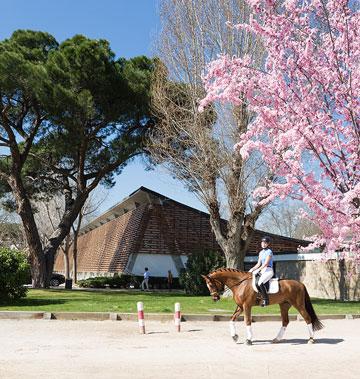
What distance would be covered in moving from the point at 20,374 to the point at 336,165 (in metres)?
5.85

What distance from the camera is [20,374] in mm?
7246

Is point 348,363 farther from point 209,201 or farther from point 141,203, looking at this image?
point 141,203

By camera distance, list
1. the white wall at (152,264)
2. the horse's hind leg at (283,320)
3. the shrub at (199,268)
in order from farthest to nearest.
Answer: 1. the white wall at (152,264)
2. the shrub at (199,268)
3. the horse's hind leg at (283,320)

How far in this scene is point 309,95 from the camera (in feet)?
29.1

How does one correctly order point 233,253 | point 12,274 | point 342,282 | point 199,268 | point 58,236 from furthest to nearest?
point 58,236, point 199,268, point 342,282, point 233,253, point 12,274

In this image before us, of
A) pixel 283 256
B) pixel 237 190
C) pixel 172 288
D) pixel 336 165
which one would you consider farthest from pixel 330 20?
pixel 172 288

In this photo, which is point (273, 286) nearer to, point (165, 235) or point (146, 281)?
point (146, 281)

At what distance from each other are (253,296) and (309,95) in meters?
4.27

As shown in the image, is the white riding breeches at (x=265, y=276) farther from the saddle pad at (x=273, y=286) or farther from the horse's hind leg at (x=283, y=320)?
the horse's hind leg at (x=283, y=320)

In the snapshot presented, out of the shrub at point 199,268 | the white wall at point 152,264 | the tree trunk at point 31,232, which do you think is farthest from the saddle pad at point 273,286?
the white wall at point 152,264

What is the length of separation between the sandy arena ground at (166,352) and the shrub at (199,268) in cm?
1436

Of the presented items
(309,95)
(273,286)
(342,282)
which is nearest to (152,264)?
(342,282)

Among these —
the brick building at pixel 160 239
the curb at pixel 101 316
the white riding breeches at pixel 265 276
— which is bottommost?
the curb at pixel 101 316

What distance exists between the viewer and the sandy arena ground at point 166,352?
760cm
